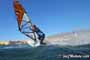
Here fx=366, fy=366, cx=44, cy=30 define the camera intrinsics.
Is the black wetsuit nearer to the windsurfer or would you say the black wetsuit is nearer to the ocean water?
the windsurfer

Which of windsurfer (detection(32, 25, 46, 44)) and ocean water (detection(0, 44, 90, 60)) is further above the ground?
windsurfer (detection(32, 25, 46, 44))

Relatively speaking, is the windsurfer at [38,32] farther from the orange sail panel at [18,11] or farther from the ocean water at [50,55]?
the ocean water at [50,55]

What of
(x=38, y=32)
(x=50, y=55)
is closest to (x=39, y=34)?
(x=38, y=32)

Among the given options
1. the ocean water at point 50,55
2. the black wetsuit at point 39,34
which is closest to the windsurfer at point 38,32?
the black wetsuit at point 39,34

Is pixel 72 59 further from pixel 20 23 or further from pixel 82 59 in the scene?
pixel 20 23

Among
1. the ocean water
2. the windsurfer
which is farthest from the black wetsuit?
the ocean water

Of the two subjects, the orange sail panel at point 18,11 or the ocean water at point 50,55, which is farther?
the orange sail panel at point 18,11

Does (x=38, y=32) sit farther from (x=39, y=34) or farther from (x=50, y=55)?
(x=50, y=55)

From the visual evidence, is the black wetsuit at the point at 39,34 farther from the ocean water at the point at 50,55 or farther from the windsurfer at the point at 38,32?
the ocean water at the point at 50,55

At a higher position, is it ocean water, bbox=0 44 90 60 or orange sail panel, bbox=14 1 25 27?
orange sail panel, bbox=14 1 25 27

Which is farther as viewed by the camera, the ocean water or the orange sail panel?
the orange sail panel

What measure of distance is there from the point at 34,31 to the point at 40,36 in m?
8.13

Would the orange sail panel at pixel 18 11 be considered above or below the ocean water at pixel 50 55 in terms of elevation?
above

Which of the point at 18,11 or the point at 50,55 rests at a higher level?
the point at 18,11
